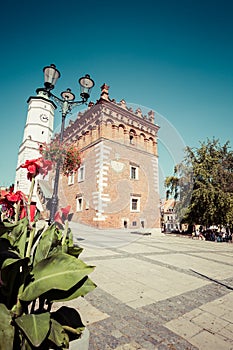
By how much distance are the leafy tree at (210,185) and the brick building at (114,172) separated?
14308mm

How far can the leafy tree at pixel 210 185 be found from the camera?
1827 centimetres

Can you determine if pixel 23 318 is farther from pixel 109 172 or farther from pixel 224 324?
pixel 224 324

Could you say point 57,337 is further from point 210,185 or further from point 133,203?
point 210,185

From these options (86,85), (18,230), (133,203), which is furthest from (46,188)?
(86,85)

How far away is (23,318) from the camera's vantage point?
1.14m

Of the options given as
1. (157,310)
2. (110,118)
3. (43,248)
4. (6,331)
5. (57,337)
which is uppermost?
(110,118)

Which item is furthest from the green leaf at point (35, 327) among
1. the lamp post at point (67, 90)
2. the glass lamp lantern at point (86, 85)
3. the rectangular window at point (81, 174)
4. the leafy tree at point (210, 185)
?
the leafy tree at point (210, 185)

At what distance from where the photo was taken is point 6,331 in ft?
3.53

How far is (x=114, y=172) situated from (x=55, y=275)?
209 centimetres

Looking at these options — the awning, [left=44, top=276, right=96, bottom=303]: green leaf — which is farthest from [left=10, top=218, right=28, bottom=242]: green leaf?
the awning

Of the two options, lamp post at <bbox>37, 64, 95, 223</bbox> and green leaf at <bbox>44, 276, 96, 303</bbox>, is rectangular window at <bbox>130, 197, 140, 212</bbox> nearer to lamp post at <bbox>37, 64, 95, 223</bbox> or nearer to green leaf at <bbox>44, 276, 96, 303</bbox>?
green leaf at <bbox>44, 276, 96, 303</bbox>

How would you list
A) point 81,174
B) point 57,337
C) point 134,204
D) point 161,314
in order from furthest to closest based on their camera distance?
point 81,174 → point 134,204 → point 161,314 → point 57,337

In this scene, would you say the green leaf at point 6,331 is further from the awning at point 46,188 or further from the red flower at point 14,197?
the awning at point 46,188

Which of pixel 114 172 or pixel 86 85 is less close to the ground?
pixel 86 85
